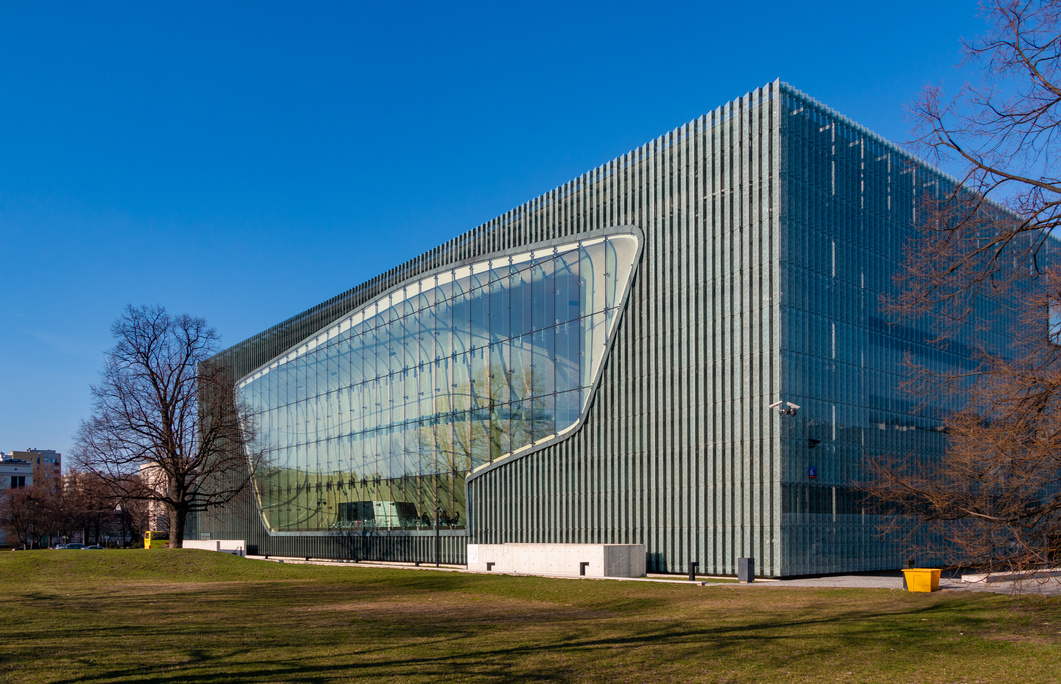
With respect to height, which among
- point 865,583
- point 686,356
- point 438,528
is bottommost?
point 438,528

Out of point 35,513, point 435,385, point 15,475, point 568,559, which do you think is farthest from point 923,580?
point 15,475

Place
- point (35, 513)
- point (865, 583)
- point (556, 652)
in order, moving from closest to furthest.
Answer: point (556, 652)
point (865, 583)
point (35, 513)

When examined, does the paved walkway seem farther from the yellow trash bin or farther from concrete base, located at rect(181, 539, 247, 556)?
concrete base, located at rect(181, 539, 247, 556)

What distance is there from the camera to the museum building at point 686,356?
30.9 meters

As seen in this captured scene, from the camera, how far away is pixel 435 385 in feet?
157

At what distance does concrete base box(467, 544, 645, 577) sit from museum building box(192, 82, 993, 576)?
1.95m

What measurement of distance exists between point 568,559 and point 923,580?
1407cm

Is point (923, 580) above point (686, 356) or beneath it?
beneath

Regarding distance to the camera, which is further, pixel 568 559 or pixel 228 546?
pixel 228 546

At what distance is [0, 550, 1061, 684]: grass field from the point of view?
12945mm

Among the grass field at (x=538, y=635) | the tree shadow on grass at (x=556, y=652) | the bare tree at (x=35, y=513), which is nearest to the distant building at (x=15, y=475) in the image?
the bare tree at (x=35, y=513)

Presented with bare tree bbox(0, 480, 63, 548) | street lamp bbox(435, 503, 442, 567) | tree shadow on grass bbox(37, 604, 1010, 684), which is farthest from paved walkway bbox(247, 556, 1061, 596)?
bare tree bbox(0, 480, 63, 548)

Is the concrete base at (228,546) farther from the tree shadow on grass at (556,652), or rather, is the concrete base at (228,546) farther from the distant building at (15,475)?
the distant building at (15,475)

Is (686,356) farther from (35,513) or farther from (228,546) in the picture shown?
(35,513)
